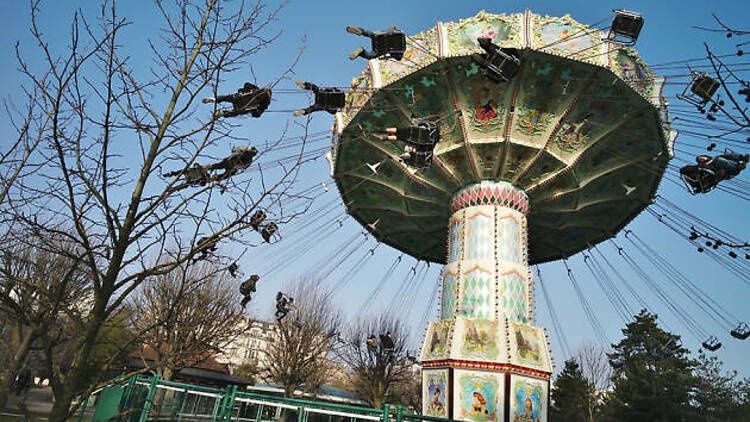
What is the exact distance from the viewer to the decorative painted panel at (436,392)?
1272 cm

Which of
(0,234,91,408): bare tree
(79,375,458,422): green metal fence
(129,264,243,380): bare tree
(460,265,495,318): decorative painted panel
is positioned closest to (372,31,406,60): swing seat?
(460,265,495,318): decorative painted panel

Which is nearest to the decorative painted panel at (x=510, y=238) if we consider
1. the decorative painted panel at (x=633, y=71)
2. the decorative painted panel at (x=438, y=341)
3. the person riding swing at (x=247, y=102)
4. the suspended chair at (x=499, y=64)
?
the decorative painted panel at (x=438, y=341)

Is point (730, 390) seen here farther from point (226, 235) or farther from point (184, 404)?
point (226, 235)

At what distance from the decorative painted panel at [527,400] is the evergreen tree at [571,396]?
2670cm

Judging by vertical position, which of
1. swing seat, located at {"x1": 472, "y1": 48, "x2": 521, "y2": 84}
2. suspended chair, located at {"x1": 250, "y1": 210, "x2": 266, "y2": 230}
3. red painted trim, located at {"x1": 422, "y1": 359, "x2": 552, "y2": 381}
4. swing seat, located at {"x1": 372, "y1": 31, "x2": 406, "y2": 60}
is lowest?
red painted trim, located at {"x1": 422, "y1": 359, "x2": 552, "y2": 381}

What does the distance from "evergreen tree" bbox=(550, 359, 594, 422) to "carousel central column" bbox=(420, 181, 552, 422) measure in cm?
2714

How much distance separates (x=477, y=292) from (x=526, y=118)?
5501 millimetres

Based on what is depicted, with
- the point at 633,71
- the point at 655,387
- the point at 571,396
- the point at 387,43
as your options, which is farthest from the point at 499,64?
the point at 571,396

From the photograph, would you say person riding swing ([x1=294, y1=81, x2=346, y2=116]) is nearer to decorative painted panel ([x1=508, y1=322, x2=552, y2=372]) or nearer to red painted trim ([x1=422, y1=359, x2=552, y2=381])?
red painted trim ([x1=422, y1=359, x2=552, y2=381])

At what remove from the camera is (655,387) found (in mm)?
30953

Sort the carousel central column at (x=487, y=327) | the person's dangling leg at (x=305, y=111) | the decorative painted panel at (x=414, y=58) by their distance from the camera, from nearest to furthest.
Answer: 1. the person's dangling leg at (x=305, y=111)
2. the carousel central column at (x=487, y=327)
3. the decorative painted panel at (x=414, y=58)

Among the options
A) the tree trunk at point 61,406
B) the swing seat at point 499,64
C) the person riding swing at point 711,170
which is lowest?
the tree trunk at point 61,406

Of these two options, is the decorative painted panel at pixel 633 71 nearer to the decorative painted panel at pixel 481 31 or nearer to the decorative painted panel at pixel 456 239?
the decorative painted panel at pixel 481 31

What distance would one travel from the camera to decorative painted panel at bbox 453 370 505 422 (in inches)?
479
